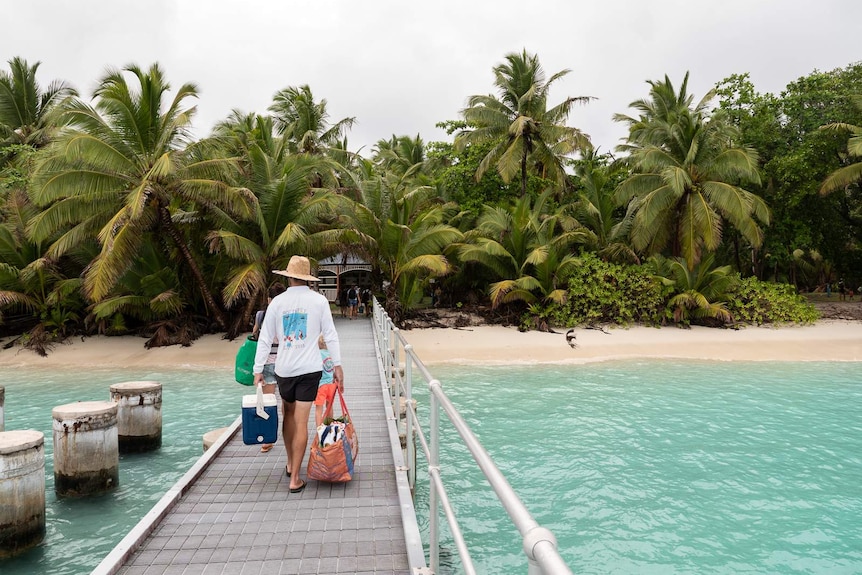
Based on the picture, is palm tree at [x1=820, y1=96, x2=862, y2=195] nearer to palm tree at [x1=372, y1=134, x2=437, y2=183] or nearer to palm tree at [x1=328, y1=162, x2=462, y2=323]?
palm tree at [x1=328, y1=162, x2=462, y2=323]

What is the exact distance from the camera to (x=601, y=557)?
16.3ft

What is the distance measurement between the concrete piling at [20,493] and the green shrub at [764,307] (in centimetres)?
2069

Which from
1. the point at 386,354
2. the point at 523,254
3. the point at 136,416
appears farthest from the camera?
the point at 523,254

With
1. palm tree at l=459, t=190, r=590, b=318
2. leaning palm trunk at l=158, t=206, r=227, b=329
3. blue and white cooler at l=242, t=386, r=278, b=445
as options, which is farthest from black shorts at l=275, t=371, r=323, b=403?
palm tree at l=459, t=190, r=590, b=318

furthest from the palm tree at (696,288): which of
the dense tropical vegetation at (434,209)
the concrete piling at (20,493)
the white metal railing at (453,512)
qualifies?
the concrete piling at (20,493)

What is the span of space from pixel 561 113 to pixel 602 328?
8999mm

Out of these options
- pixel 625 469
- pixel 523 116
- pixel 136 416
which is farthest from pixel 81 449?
pixel 523 116

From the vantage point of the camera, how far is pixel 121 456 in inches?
293

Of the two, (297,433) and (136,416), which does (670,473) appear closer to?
(297,433)

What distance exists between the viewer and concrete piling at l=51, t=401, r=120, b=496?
588 centimetres

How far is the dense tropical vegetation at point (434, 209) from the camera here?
1463 centimetres

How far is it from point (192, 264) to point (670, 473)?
13870 millimetres

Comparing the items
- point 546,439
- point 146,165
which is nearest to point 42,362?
point 146,165

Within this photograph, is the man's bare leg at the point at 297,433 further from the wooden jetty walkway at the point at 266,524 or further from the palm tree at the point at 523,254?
the palm tree at the point at 523,254
